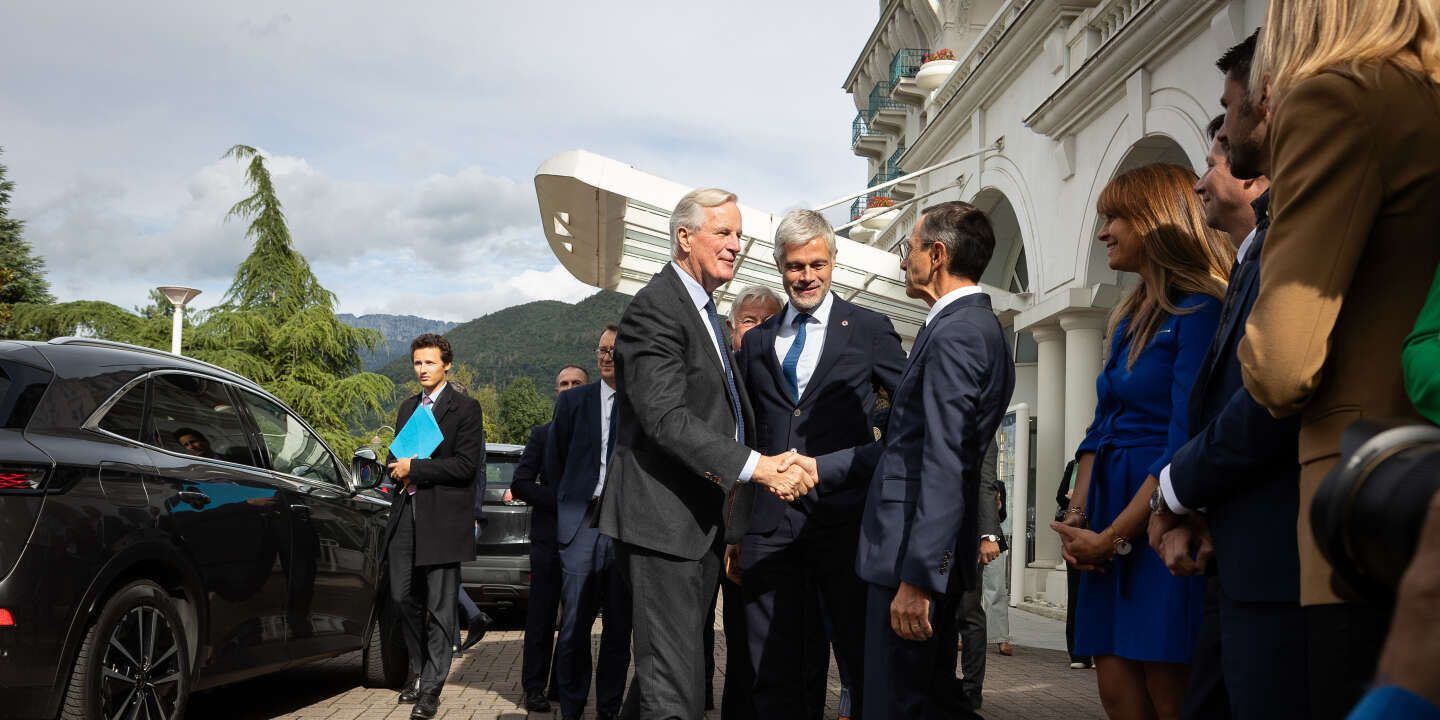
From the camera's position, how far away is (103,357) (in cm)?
554

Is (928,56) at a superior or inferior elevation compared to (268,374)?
superior

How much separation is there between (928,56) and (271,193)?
24.5 m

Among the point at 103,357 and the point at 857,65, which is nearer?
the point at 103,357

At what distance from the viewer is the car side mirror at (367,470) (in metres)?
7.79

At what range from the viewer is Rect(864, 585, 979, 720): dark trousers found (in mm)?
3729

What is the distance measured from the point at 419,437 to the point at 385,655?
1.65 metres

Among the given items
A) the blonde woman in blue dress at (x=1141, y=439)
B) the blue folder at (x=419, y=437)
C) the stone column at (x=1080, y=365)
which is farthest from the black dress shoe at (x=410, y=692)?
the stone column at (x=1080, y=365)

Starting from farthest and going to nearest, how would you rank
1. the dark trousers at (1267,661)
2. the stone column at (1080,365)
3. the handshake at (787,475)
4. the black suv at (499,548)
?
the stone column at (1080,365) → the black suv at (499,548) → the handshake at (787,475) → the dark trousers at (1267,661)

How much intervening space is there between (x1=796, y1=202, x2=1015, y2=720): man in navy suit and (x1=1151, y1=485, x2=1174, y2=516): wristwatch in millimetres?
859

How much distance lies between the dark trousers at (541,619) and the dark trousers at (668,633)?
3.66m

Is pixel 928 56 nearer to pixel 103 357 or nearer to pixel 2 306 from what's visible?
pixel 103 357

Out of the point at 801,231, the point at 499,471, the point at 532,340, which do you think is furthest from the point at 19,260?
the point at 532,340

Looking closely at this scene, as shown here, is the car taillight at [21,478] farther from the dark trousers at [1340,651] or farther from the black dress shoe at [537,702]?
the dark trousers at [1340,651]

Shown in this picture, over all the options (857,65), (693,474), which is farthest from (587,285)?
(693,474)
